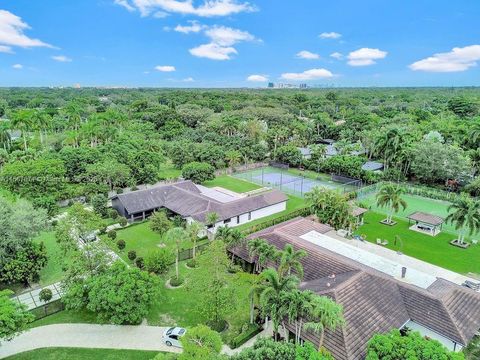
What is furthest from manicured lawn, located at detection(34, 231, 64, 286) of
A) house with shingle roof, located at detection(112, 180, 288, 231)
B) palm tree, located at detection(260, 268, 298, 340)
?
palm tree, located at detection(260, 268, 298, 340)

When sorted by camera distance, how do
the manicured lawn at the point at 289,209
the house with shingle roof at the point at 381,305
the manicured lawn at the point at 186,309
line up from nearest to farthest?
the house with shingle roof at the point at 381,305, the manicured lawn at the point at 186,309, the manicured lawn at the point at 289,209

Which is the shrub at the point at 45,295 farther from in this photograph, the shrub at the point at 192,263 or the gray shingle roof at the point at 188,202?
the gray shingle roof at the point at 188,202

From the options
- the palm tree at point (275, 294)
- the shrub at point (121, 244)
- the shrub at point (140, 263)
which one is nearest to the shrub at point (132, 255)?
the shrub at point (140, 263)

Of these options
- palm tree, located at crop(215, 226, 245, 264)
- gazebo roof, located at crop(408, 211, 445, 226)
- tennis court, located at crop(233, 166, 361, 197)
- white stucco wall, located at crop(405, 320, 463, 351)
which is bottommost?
white stucco wall, located at crop(405, 320, 463, 351)

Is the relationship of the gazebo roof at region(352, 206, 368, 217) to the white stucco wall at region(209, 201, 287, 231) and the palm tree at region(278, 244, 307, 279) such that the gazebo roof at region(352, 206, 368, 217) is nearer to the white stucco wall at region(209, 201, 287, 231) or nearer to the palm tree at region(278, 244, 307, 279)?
the white stucco wall at region(209, 201, 287, 231)

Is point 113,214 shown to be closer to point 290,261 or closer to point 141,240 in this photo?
point 141,240

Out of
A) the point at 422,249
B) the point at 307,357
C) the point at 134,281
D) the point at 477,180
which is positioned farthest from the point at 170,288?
the point at 477,180

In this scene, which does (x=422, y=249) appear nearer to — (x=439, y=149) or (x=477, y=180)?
(x=477, y=180)
